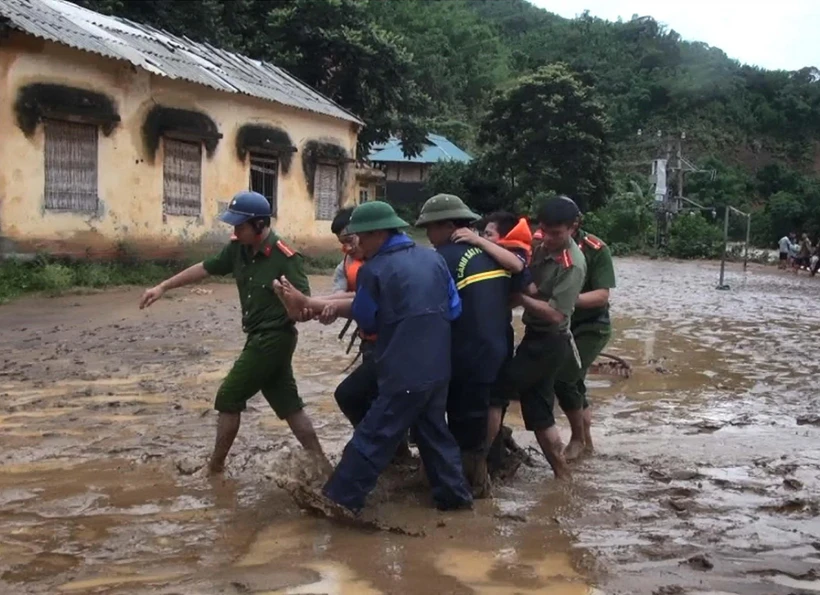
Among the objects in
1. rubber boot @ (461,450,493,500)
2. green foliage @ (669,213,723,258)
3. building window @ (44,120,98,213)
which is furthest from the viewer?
green foliage @ (669,213,723,258)

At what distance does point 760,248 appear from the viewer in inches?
1708

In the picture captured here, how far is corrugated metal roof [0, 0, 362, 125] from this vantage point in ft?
46.1

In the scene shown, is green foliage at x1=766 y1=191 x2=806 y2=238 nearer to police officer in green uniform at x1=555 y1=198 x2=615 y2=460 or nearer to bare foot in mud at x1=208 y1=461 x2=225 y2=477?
police officer in green uniform at x1=555 y1=198 x2=615 y2=460

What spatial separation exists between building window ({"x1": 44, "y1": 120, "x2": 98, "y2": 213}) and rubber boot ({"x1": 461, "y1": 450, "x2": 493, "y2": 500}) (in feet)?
37.3

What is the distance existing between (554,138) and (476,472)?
30382 mm

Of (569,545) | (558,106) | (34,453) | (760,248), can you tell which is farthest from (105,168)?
(760,248)

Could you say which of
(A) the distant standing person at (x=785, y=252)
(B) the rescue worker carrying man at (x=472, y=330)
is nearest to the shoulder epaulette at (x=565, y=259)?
(B) the rescue worker carrying man at (x=472, y=330)

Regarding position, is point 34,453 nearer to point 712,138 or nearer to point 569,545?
point 569,545

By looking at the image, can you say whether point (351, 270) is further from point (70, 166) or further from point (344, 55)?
point (344, 55)

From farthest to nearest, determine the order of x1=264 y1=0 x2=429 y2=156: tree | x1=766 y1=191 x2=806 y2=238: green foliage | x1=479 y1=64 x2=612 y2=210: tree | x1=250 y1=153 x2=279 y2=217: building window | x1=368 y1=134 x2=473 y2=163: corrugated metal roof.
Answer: x1=766 y1=191 x2=806 y2=238: green foliage < x1=368 y1=134 x2=473 y2=163: corrugated metal roof < x1=479 y1=64 x2=612 y2=210: tree < x1=264 y1=0 x2=429 y2=156: tree < x1=250 y1=153 x2=279 y2=217: building window

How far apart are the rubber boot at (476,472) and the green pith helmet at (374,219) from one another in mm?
1279

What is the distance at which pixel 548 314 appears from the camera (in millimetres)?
4734

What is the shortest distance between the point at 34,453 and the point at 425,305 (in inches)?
111

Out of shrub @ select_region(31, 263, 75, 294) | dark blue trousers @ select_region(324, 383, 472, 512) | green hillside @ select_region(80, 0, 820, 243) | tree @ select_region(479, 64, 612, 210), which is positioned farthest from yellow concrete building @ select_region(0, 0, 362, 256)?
tree @ select_region(479, 64, 612, 210)
